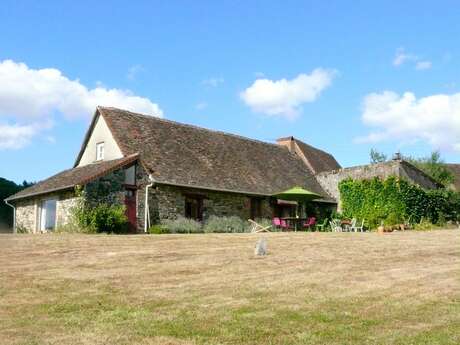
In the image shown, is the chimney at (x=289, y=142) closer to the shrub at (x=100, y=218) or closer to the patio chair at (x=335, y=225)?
the patio chair at (x=335, y=225)

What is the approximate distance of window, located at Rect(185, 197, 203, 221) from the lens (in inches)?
1077

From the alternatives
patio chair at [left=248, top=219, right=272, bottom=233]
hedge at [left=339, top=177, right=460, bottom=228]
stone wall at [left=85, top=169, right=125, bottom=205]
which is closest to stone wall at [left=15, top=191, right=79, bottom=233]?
stone wall at [left=85, top=169, right=125, bottom=205]

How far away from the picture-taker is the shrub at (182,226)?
2553 cm

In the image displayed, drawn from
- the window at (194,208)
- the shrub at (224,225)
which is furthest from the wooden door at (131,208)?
the shrub at (224,225)

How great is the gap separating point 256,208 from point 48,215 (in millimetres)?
10527

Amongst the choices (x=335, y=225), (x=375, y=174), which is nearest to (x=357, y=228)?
(x=335, y=225)

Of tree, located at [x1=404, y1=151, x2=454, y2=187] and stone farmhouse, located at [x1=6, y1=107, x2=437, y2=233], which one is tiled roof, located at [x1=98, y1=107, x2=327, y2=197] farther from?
tree, located at [x1=404, y1=151, x2=454, y2=187]

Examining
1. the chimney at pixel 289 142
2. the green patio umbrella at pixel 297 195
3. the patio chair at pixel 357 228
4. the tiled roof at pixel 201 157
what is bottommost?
the patio chair at pixel 357 228

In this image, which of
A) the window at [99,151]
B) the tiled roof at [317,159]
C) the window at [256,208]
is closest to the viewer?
the window at [99,151]

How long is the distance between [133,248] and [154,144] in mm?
12730

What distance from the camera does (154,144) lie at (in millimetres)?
28547

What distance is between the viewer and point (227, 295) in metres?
9.84

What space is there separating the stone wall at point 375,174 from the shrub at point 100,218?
1550cm

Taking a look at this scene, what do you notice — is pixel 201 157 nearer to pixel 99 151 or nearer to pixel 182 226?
pixel 99 151
